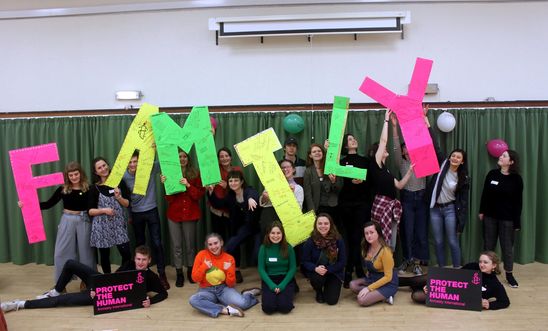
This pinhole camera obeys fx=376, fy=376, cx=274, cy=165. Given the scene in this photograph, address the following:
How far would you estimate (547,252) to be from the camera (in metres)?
4.30

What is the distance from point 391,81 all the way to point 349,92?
0.50 m

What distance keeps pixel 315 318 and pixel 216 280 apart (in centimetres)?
89

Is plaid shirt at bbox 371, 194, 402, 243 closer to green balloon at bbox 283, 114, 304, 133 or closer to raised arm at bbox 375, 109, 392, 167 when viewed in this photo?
raised arm at bbox 375, 109, 392, 167

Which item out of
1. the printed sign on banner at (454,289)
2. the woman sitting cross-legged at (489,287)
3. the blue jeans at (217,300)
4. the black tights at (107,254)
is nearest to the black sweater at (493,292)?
the woman sitting cross-legged at (489,287)

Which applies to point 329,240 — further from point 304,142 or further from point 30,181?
point 30,181

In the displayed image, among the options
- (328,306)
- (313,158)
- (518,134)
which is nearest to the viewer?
(328,306)

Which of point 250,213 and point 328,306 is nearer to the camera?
point 328,306

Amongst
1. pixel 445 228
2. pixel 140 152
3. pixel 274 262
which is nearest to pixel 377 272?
pixel 274 262

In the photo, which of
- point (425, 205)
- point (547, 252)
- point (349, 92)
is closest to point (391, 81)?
point (349, 92)

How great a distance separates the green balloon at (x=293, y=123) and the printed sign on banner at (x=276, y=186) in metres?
0.58

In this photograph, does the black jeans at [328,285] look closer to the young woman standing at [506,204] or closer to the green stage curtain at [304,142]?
the green stage curtain at [304,142]

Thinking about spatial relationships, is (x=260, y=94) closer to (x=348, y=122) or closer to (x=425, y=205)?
(x=348, y=122)

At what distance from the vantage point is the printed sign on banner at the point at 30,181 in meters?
3.65

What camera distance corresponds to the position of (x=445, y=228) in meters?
3.94
